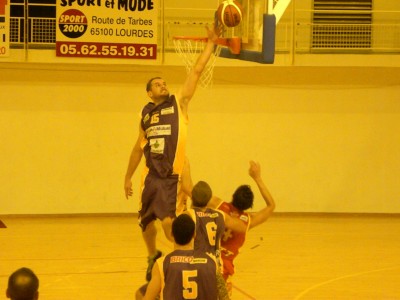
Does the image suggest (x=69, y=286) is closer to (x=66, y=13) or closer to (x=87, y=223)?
(x=87, y=223)

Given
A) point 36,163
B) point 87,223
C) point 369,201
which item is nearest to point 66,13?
point 36,163

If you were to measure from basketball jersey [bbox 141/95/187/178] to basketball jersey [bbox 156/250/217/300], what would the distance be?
2.35 m

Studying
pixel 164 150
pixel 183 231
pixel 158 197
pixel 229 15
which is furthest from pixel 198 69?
pixel 183 231

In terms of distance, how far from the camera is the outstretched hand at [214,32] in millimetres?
6520

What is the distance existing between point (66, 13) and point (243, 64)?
3178mm

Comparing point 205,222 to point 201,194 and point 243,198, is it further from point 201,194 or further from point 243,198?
point 243,198

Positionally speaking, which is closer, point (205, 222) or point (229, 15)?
point (205, 222)

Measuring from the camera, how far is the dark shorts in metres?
6.59

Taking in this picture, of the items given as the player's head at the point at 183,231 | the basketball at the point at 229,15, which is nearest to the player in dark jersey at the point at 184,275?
the player's head at the point at 183,231

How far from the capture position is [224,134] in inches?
545

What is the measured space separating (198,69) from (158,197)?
3.90 feet

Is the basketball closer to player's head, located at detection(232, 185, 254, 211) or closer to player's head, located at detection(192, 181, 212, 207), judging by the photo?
player's head, located at detection(232, 185, 254, 211)

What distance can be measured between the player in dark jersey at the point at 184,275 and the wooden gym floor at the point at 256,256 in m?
3.59

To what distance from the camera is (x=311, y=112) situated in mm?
13922
